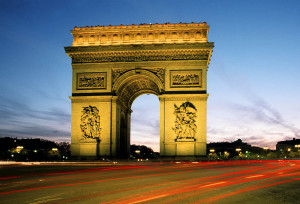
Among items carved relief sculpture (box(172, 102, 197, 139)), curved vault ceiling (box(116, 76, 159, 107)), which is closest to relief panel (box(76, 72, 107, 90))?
curved vault ceiling (box(116, 76, 159, 107))

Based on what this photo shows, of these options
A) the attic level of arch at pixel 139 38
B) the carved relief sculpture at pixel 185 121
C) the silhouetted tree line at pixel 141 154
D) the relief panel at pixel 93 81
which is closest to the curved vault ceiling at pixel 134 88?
the relief panel at pixel 93 81

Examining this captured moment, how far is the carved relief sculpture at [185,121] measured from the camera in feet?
91.5

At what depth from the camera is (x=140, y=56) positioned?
2962 cm

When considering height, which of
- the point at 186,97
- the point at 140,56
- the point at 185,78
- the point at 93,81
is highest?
the point at 140,56

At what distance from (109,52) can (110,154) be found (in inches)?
344

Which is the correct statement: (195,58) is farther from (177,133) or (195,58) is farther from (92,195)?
(92,195)

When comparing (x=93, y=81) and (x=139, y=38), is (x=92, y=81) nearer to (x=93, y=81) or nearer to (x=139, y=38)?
(x=93, y=81)

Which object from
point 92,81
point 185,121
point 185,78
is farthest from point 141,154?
point 185,121

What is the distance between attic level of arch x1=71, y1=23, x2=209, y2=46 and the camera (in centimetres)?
2947

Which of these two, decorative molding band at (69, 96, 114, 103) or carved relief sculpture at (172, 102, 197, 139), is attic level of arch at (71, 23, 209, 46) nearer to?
decorative molding band at (69, 96, 114, 103)

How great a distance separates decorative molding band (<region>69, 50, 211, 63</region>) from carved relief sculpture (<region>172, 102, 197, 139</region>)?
13.7ft

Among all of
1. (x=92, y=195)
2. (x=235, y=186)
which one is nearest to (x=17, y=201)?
(x=92, y=195)

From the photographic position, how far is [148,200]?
7258mm

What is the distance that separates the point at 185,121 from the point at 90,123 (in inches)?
315
